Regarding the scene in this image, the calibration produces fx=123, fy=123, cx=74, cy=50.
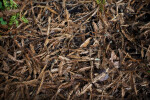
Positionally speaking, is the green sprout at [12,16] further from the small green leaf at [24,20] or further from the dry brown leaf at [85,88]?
the dry brown leaf at [85,88]

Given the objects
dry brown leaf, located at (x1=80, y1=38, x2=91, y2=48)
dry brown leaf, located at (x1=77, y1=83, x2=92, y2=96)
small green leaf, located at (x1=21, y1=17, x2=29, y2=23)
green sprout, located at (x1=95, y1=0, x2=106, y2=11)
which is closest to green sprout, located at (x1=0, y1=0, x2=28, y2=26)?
small green leaf, located at (x1=21, y1=17, x2=29, y2=23)

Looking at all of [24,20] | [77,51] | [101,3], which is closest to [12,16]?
[24,20]

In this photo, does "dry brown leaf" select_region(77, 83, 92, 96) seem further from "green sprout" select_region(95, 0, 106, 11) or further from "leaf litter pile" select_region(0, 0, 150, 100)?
"green sprout" select_region(95, 0, 106, 11)

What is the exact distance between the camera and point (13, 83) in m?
1.74

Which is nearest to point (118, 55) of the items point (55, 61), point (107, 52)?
point (107, 52)

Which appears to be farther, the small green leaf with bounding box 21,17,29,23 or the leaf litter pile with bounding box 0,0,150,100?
the small green leaf with bounding box 21,17,29,23

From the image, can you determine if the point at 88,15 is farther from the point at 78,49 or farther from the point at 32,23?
the point at 32,23

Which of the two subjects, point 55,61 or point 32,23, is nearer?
point 55,61

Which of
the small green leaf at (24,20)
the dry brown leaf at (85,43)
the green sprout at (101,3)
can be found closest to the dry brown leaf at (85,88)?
the dry brown leaf at (85,43)

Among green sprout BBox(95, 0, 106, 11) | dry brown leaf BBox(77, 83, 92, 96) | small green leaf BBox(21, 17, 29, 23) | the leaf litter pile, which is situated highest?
green sprout BBox(95, 0, 106, 11)

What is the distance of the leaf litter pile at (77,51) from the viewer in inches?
69.3

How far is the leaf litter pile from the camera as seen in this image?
5.78ft

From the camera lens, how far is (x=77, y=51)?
1839mm

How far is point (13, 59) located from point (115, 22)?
1.66 m
